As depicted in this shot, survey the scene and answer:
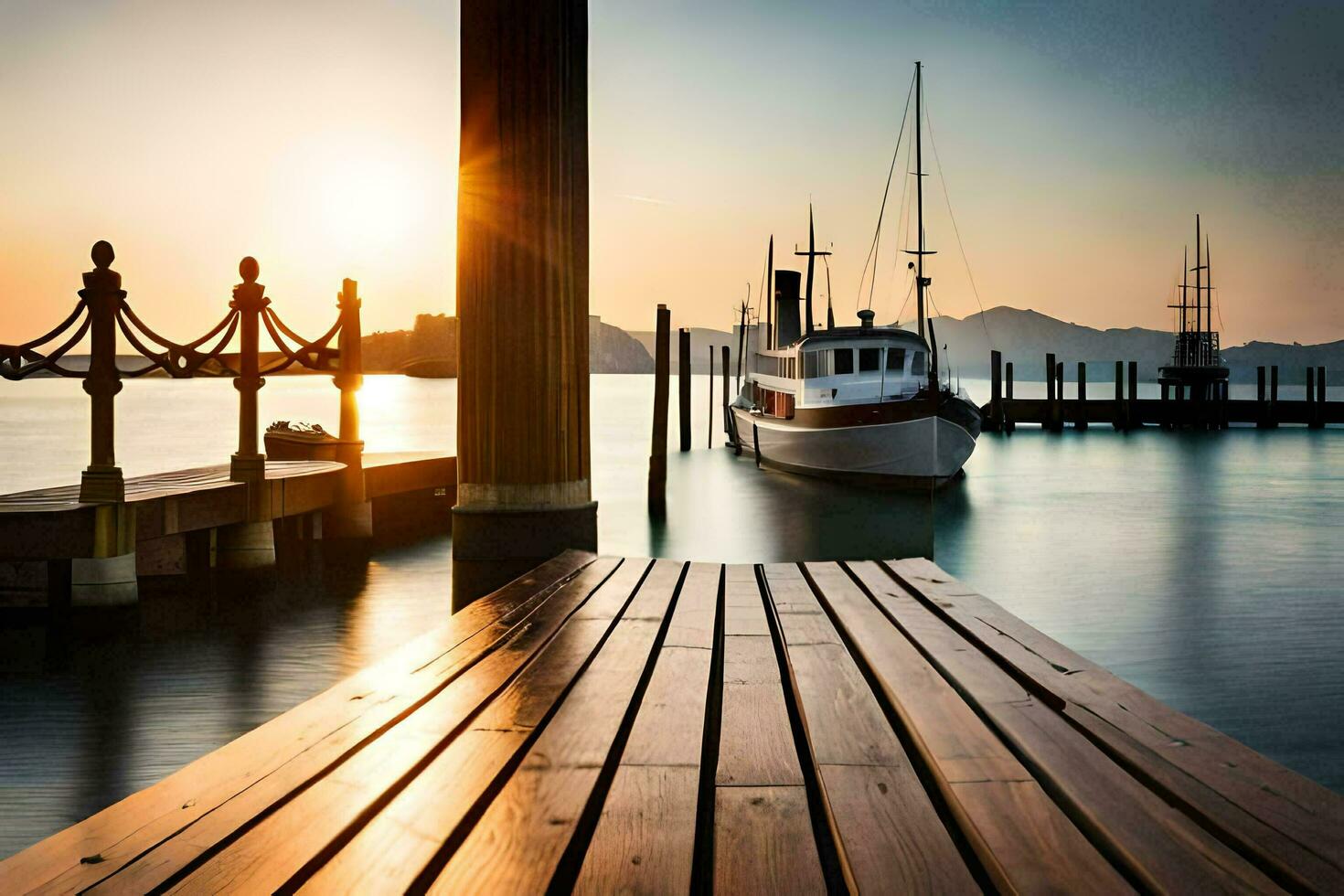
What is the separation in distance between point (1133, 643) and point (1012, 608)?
6.69 feet

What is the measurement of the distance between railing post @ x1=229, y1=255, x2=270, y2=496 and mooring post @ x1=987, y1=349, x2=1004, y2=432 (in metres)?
39.2

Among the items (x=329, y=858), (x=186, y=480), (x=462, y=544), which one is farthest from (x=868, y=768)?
(x=186, y=480)

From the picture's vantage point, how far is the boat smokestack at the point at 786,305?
43.0 metres

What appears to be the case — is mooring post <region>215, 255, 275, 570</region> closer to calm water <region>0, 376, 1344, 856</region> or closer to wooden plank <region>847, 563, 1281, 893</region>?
calm water <region>0, 376, 1344, 856</region>

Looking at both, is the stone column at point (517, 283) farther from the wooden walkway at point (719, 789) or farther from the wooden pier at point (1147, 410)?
the wooden pier at point (1147, 410)

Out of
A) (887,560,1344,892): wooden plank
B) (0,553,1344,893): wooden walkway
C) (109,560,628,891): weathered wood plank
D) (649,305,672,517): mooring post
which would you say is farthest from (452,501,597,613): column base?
(649,305,672,517): mooring post

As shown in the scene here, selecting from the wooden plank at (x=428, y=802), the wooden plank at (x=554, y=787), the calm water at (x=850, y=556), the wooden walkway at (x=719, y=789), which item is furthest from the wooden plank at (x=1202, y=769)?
the calm water at (x=850, y=556)

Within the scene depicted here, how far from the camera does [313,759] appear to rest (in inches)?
81.4

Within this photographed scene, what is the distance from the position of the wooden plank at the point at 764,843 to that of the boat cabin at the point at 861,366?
23422 millimetres

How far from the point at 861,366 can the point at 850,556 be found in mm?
8934

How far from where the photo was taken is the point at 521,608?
3.62m

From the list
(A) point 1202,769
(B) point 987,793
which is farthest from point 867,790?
(A) point 1202,769

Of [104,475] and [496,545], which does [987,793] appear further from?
[104,475]

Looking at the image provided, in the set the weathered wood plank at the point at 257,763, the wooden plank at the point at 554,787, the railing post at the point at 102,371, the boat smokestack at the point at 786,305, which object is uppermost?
the boat smokestack at the point at 786,305
